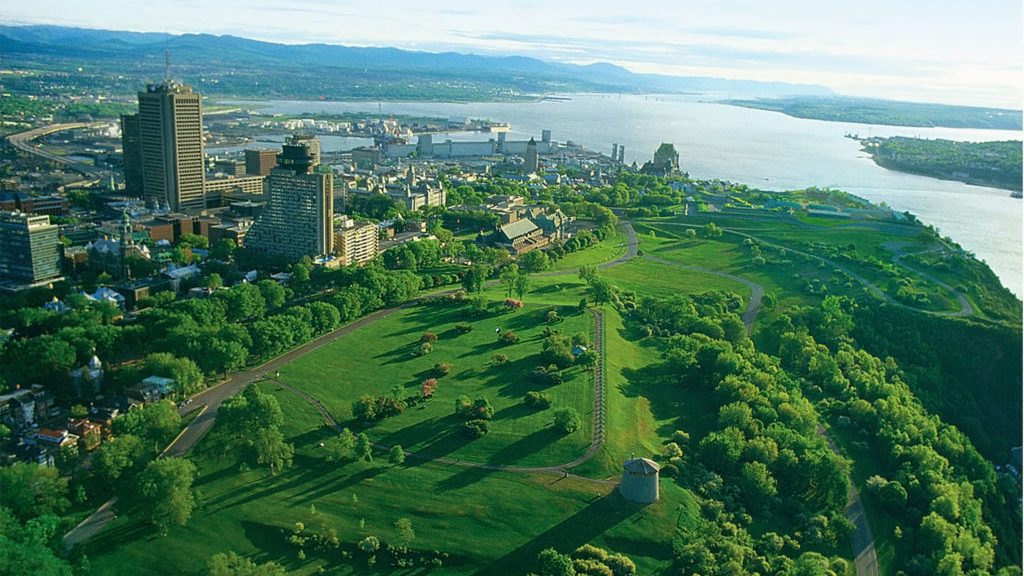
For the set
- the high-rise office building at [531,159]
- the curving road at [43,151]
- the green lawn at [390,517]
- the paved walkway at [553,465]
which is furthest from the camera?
the high-rise office building at [531,159]

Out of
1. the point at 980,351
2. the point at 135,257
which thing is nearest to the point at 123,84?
the point at 135,257

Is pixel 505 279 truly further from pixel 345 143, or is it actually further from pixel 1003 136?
pixel 345 143

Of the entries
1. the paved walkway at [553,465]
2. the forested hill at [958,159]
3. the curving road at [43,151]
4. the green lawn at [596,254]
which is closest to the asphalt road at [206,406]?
the paved walkway at [553,465]

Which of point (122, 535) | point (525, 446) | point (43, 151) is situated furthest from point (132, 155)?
point (525, 446)

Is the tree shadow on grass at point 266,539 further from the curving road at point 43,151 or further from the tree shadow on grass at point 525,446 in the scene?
the curving road at point 43,151

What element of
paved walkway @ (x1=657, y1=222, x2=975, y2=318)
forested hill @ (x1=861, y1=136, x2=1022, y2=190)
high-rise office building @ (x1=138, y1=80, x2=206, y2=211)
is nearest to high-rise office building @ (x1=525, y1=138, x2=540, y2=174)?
paved walkway @ (x1=657, y1=222, x2=975, y2=318)

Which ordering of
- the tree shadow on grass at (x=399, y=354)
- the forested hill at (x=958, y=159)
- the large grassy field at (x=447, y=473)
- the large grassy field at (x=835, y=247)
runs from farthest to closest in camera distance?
1. the forested hill at (x=958, y=159)
2. the large grassy field at (x=835, y=247)
3. the tree shadow on grass at (x=399, y=354)
4. the large grassy field at (x=447, y=473)

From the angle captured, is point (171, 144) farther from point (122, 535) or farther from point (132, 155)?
point (122, 535)
